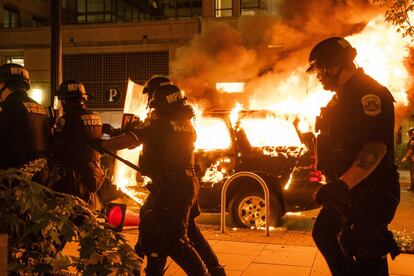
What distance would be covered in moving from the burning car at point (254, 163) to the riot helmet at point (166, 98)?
13.1 ft

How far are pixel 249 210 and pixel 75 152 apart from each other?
162 inches

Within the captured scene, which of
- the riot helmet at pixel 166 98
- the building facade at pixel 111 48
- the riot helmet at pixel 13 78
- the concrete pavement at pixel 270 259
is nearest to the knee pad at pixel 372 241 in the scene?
the riot helmet at pixel 166 98

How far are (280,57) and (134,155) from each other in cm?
352

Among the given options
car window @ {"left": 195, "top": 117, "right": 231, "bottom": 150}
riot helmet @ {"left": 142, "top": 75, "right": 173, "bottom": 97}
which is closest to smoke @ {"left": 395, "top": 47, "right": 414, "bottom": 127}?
car window @ {"left": 195, "top": 117, "right": 231, "bottom": 150}

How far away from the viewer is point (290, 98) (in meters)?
8.98

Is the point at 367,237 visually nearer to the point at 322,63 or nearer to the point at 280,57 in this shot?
the point at 322,63

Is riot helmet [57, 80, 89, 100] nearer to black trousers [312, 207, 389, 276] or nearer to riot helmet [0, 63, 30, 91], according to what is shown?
riot helmet [0, 63, 30, 91]

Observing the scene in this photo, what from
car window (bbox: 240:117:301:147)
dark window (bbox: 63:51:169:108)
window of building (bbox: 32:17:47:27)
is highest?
window of building (bbox: 32:17:47:27)

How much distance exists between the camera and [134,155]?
7.01 meters

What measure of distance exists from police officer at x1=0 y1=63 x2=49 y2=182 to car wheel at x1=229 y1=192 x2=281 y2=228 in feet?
13.8

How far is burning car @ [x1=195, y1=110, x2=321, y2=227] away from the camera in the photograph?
8.04 meters

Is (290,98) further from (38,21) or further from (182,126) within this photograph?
(38,21)

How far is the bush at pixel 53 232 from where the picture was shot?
7.82 feet

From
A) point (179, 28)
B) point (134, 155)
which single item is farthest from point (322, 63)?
point (179, 28)
